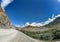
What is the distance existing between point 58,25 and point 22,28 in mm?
2113

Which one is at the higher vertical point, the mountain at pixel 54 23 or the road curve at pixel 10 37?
the mountain at pixel 54 23

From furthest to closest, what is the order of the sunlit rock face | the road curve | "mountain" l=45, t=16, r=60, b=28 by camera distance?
"mountain" l=45, t=16, r=60, b=28 → the sunlit rock face → the road curve

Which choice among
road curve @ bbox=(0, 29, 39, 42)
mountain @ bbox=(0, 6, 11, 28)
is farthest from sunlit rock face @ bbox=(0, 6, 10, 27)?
road curve @ bbox=(0, 29, 39, 42)

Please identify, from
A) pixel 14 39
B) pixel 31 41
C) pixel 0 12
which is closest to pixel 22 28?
pixel 0 12

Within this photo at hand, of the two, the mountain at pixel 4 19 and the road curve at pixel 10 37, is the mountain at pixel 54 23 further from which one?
the road curve at pixel 10 37

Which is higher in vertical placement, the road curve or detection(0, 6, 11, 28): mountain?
detection(0, 6, 11, 28): mountain

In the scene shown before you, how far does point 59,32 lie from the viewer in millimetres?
9586

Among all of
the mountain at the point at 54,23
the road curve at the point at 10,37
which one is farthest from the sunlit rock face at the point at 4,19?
the road curve at the point at 10,37

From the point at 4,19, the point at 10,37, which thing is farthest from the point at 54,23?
the point at 10,37

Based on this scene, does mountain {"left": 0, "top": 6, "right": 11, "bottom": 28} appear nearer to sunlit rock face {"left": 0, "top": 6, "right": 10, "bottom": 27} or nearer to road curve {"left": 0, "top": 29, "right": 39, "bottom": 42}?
sunlit rock face {"left": 0, "top": 6, "right": 10, "bottom": 27}

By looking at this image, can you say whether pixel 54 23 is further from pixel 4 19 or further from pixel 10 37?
pixel 10 37

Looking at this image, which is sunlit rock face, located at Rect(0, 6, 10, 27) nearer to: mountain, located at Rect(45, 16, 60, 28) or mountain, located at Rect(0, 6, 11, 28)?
mountain, located at Rect(0, 6, 11, 28)

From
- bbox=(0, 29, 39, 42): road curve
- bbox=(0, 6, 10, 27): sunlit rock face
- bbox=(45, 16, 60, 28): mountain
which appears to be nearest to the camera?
bbox=(0, 29, 39, 42): road curve

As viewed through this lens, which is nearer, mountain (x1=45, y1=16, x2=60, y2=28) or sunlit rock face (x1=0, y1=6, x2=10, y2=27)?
sunlit rock face (x1=0, y1=6, x2=10, y2=27)
